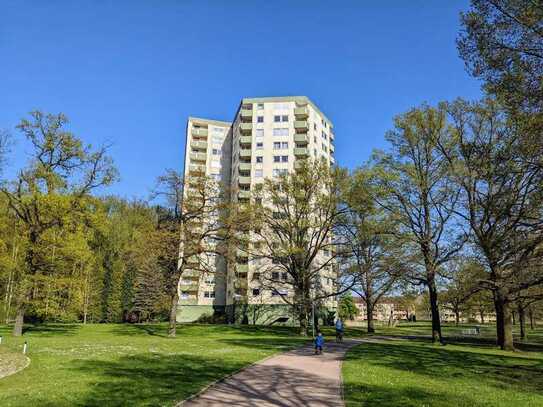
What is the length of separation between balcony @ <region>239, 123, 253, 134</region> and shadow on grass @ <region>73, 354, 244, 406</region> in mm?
61931

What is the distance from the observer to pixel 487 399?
12.2 metres

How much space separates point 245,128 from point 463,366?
6430 centimetres

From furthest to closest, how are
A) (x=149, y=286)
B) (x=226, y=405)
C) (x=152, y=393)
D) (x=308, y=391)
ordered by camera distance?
1. (x=149, y=286)
2. (x=308, y=391)
3. (x=152, y=393)
4. (x=226, y=405)

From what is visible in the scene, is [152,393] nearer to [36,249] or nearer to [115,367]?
[115,367]

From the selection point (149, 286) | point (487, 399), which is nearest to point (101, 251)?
point (149, 286)

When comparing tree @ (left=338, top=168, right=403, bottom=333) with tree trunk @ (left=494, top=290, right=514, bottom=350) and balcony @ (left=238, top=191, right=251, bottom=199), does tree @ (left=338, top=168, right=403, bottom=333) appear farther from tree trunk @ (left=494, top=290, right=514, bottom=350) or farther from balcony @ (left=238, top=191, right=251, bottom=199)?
balcony @ (left=238, top=191, right=251, bottom=199)

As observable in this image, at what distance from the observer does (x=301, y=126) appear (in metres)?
77.4

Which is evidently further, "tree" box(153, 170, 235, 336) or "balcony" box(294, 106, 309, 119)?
"balcony" box(294, 106, 309, 119)

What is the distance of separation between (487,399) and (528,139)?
8848mm

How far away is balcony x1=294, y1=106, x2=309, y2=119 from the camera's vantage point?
256 feet

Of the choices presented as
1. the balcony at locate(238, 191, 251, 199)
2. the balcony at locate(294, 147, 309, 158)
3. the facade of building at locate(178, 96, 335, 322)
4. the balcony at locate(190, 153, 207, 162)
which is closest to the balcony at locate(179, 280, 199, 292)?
the facade of building at locate(178, 96, 335, 322)

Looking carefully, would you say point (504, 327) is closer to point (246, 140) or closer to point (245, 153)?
point (245, 153)

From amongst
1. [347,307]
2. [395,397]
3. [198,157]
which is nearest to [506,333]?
[395,397]

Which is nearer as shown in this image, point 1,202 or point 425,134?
point 425,134
